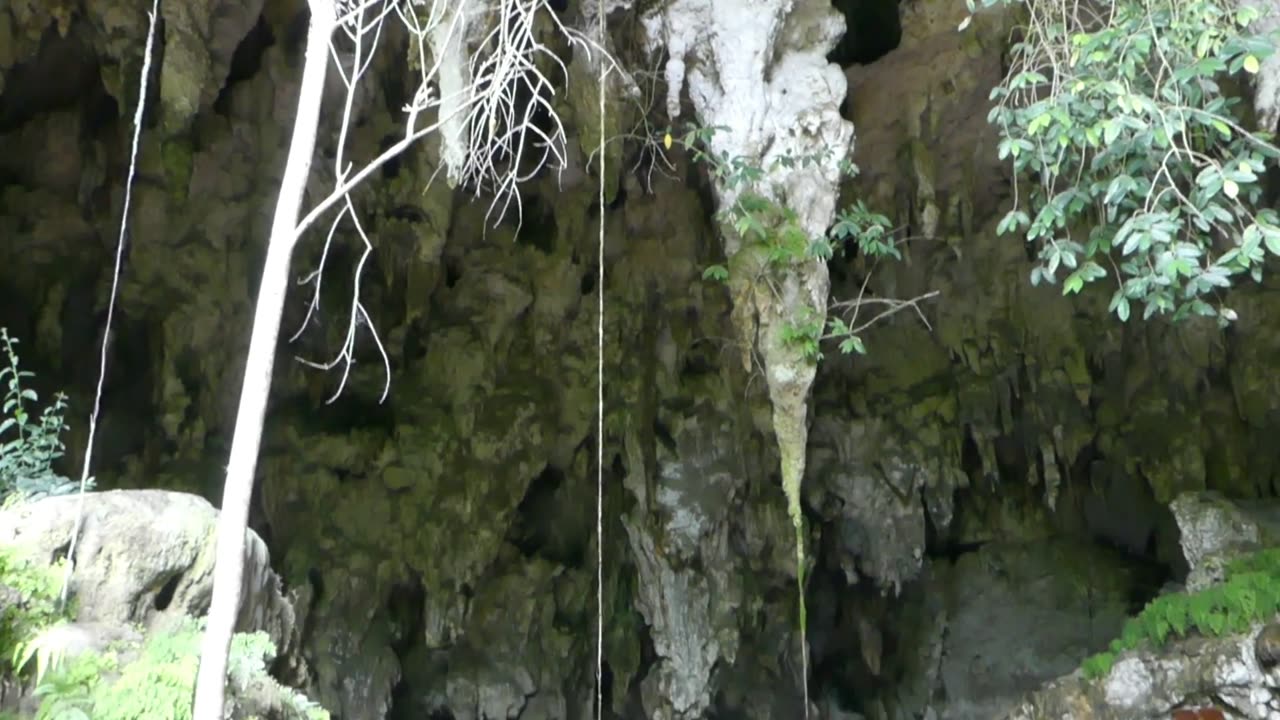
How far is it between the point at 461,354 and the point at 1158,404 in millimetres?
6602

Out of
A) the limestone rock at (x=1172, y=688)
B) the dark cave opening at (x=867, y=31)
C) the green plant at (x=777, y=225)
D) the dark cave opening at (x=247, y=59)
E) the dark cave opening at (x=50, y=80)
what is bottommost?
the limestone rock at (x=1172, y=688)

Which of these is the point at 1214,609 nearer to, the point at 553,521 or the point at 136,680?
the point at 553,521

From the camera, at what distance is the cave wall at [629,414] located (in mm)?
8234

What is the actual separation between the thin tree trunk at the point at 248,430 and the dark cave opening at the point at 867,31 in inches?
263

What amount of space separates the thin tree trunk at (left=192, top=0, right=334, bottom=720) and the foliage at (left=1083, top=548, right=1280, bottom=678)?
6.15 m

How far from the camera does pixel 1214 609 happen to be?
21.4 ft

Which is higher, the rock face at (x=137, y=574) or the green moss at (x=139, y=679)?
the rock face at (x=137, y=574)

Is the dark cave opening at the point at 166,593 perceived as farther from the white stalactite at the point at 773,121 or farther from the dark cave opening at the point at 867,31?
the dark cave opening at the point at 867,31

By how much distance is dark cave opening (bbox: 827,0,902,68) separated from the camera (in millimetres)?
8609

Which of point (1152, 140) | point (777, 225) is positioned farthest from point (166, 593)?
point (1152, 140)

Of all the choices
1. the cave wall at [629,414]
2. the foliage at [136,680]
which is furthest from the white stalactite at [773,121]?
the foliage at [136,680]

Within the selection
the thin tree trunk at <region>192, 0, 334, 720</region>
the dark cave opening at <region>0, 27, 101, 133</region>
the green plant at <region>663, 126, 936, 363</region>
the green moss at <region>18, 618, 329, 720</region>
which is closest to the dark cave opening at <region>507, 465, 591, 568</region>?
the green plant at <region>663, 126, 936, 363</region>

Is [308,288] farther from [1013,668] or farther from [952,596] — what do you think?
[1013,668]

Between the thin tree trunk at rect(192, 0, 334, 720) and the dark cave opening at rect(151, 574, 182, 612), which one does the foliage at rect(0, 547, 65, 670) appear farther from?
the thin tree trunk at rect(192, 0, 334, 720)
